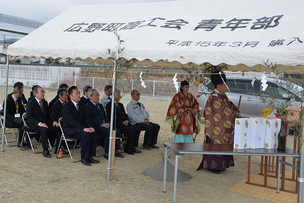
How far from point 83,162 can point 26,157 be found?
117cm

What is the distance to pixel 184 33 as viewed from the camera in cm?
483

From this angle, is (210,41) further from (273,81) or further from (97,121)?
(273,81)

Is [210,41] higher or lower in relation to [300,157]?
higher

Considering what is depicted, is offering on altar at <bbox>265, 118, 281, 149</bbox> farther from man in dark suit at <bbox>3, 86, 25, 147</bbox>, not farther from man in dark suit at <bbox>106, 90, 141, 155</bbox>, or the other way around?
man in dark suit at <bbox>3, 86, 25, 147</bbox>

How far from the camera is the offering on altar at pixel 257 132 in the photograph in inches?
160

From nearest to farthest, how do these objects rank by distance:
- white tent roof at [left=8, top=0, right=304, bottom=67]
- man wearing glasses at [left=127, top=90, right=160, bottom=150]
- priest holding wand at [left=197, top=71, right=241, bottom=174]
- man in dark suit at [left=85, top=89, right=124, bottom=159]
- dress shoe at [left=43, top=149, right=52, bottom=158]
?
white tent roof at [left=8, top=0, right=304, bottom=67] → priest holding wand at [left=197, top=71, right=241, bottom=174] → dress shoe at [left=43, top=149, right=52, bottom=158] → man in dark suit at [left=85, top=89, right=124, bottom=159] → man wearing glasses at [left=127, top=90, right=160, bottom=150]

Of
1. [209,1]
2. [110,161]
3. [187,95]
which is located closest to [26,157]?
[110,161]

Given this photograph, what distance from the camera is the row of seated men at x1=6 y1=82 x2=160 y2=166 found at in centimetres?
567

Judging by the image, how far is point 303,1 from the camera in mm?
4754

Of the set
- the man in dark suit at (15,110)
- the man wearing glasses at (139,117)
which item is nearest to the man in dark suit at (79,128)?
the man wearing glasses at (139,117)

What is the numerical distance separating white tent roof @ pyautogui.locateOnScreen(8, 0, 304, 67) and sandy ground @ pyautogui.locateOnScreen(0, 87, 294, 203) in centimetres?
179

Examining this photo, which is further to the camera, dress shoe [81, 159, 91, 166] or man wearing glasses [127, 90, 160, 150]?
man wearing glasses [127, 90, 160, 150]

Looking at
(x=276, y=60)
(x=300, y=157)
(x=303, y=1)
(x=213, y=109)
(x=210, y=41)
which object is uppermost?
(x=303, y=1)

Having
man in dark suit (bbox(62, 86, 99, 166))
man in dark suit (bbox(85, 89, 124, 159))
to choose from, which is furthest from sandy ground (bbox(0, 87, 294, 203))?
man in dark suit (bbox(85, 89, 124, 159))
